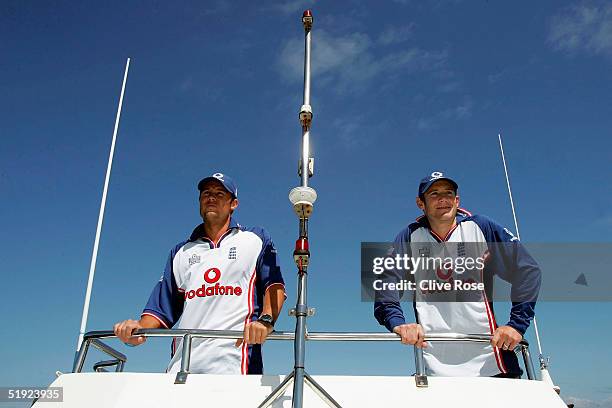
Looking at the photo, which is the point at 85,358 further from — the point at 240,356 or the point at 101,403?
the point at 240,356

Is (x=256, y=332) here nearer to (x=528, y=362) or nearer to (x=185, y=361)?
(x=185, y=361)

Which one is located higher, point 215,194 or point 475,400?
point 215,194

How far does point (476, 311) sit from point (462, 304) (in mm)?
137

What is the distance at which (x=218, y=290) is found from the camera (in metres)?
4.71

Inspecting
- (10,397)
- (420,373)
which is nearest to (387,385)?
(420,373)

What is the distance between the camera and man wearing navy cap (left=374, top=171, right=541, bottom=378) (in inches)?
165

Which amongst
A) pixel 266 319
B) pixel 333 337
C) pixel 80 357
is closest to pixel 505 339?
pixel 333 337

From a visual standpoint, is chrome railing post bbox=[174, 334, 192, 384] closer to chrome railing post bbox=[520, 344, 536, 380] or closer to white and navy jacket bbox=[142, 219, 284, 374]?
white and navy jacket bbox=[142, 219, 284, 374]

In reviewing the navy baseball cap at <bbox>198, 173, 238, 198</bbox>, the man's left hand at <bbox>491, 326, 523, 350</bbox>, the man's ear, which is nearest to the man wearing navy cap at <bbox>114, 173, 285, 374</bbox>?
the navy baseball cap at <bbox>198, 173, 238, 198</bbox>

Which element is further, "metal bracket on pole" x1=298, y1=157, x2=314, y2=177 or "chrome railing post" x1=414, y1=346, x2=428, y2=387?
"metal bracket on pole" x1=298, y1=157, x2=314, y2=177

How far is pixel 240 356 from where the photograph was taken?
445 centimetres

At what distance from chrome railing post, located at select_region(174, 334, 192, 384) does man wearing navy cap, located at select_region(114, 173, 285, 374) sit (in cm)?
42

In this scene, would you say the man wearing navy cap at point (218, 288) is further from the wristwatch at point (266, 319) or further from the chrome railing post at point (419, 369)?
the chrome railing post at point (419, 369)

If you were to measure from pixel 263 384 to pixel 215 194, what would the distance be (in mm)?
2199
